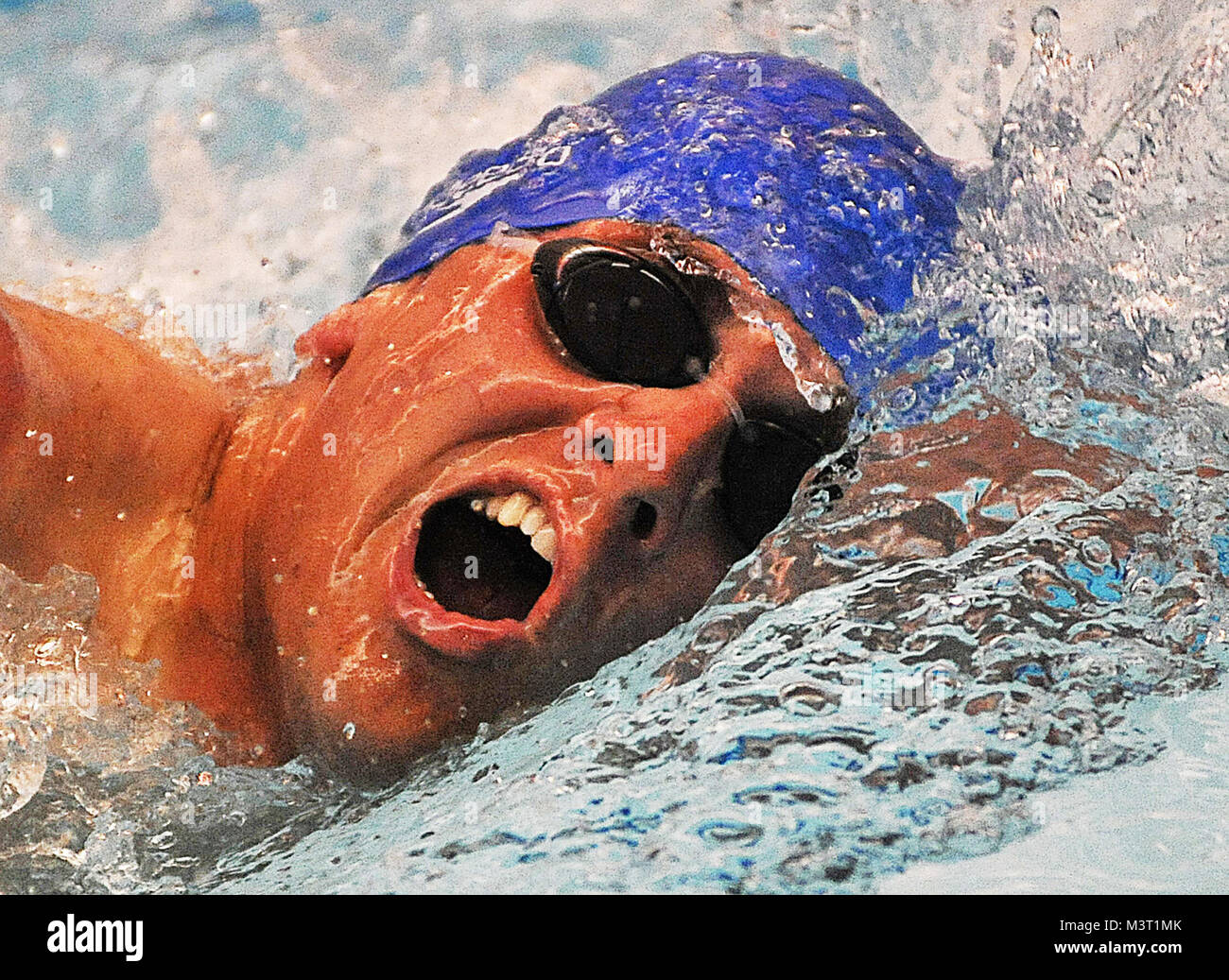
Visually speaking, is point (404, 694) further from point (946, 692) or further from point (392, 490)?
point (946, 692)

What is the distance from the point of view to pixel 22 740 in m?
1.09

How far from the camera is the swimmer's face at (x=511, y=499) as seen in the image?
3.41 feet

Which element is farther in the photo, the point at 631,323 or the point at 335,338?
the point at 335,338

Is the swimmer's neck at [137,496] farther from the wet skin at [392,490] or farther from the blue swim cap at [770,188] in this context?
the blue swim cap at [770,188]

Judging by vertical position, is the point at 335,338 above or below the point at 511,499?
above

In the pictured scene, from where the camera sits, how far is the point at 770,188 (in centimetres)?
125

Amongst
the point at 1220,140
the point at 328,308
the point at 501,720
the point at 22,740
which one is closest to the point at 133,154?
the point at 328,308

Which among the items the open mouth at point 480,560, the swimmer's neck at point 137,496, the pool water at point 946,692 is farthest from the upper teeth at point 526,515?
the swimmer's neck at point 137,496

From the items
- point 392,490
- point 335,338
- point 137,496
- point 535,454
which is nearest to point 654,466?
point 535,454

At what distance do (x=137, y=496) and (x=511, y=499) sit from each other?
0.34 m

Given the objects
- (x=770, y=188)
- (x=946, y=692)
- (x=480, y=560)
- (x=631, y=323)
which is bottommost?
(x=946, y=692)

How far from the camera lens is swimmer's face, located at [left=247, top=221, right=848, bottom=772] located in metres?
1.04

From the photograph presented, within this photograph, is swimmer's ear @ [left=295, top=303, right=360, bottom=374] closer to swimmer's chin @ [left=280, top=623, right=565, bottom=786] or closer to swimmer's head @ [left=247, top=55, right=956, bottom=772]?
swimmer's head @ [left=247, top=55, right=956, bottom=772]

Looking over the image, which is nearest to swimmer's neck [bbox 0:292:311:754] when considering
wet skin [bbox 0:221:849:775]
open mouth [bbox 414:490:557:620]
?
wet skin [bbox 0:221:849:775]
